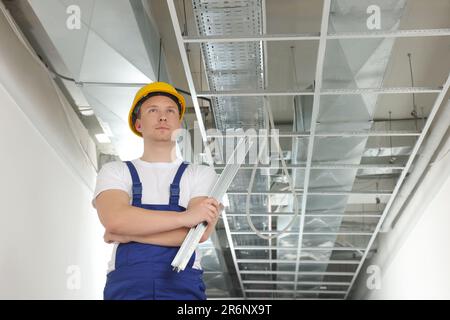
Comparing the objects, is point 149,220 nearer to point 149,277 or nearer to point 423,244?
point 149,277

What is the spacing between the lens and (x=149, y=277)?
1.30 m

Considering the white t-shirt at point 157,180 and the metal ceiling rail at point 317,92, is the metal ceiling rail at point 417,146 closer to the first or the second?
the metal ceiling rail at point 317,92

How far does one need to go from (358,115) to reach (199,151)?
1.46 meters

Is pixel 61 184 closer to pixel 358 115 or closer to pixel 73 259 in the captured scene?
pixel 73 259

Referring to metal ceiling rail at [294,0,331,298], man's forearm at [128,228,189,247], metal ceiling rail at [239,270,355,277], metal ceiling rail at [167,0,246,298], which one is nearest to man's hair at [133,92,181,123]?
man's forearm at [128,228,189,247]

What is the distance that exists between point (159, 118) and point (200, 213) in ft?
1.25

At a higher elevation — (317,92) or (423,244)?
(317,92)

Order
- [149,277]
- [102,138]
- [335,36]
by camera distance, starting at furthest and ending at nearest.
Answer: [102,138]
[335,36]
[149,277]

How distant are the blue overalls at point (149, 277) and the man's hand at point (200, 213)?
0.09m

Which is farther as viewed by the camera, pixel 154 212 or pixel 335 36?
pixel 335 36

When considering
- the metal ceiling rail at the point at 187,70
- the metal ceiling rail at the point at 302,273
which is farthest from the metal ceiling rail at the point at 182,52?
the metal ceiling rail at the point at 302,273

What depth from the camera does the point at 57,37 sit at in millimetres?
2982

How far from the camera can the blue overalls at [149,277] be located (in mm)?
1289

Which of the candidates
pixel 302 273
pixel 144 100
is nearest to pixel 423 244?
pixel 302 273
